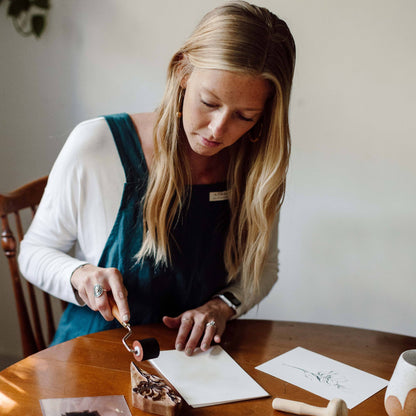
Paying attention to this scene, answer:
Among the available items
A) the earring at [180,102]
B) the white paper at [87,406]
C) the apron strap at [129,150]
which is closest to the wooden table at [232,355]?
the white paper at [87,406]

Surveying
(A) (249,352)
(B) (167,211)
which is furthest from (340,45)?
(A) (249,352)

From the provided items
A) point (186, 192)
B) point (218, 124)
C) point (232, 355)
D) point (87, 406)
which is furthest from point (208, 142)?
point (87, 406)

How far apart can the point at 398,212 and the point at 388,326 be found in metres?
0.46

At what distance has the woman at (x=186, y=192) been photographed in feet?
3.79

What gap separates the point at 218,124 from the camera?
46.3 inches

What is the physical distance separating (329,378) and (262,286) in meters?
0.48

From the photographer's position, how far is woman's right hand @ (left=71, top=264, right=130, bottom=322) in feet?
3.44

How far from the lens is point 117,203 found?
52.9 inches

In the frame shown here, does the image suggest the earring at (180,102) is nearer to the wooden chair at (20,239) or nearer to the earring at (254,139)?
the earring at (254,139)

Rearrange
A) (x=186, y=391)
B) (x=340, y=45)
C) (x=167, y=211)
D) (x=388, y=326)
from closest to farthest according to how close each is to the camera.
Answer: (x=186, y=391)
(x=167, y=211)
(x=340, y=45)
(x=388, y=326)

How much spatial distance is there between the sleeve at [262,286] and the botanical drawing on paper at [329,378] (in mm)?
336

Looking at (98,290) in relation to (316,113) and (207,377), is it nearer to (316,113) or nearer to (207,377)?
(207,377)

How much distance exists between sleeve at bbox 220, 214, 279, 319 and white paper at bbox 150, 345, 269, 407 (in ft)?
0.94

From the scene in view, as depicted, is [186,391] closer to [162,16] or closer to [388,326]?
[388,326]
